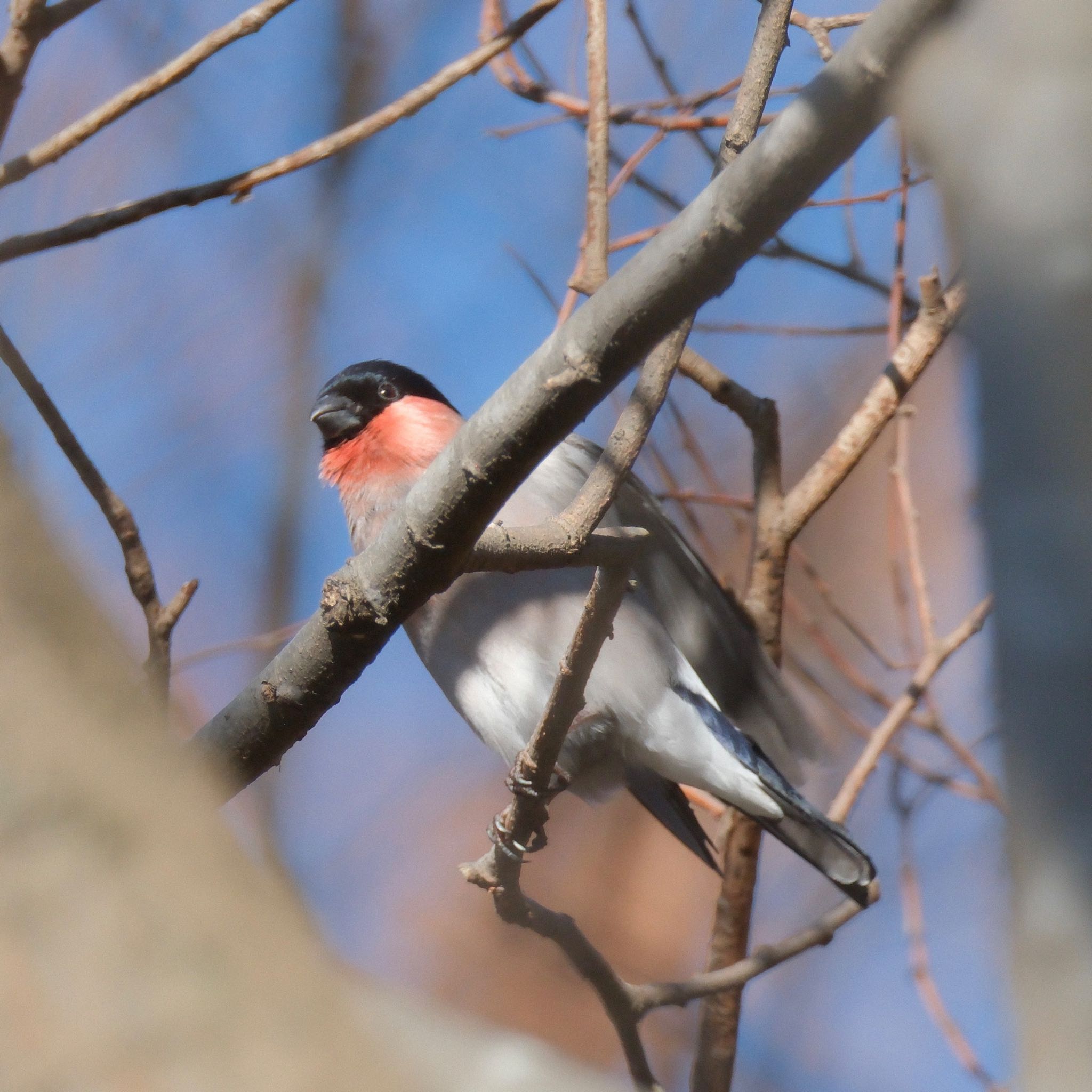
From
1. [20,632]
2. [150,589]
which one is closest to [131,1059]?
[20,632]

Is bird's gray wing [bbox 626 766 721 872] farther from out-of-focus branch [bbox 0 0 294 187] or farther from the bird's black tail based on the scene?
out-of-focus branch [bbox 0 0 294 187]

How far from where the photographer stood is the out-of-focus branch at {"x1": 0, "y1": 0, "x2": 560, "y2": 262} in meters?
2.62

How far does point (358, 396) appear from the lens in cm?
413

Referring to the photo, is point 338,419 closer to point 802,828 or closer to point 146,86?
point 146,86

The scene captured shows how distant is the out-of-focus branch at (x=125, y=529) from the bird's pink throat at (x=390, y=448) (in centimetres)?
131

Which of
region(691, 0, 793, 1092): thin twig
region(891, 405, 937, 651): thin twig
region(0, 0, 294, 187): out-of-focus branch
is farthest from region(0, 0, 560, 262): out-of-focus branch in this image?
region(891, 405, 937, 651): thin twig

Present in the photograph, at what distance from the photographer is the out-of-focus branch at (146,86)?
2.66 metres

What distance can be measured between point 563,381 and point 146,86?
155 cm

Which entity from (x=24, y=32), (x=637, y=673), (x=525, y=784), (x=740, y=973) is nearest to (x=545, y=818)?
(x=525, y=784)

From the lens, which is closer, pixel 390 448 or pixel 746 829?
pixel 746 829

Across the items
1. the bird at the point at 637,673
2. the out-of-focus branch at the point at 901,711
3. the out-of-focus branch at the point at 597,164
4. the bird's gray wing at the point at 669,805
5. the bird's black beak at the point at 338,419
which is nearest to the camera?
the out-of-focus branch at the point at 597,164

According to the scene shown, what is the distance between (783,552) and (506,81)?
62.8 inches

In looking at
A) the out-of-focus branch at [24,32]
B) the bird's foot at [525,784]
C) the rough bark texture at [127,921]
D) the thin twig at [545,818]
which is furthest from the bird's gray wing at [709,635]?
the rough bark texture at [127,921]

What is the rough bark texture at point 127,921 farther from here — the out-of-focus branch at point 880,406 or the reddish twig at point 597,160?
the out-of-focus branch at point 880,406
